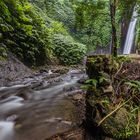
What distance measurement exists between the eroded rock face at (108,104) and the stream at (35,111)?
1.50 feet

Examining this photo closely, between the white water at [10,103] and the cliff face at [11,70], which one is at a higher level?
the cliff face at [11,70]

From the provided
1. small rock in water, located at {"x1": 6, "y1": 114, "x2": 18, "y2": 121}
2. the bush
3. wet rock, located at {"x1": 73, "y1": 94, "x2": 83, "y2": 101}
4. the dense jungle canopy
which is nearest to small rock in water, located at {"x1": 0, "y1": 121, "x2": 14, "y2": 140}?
small rock in water, located at {"x1": 6, "y1": 114, "x2": 18, "y2": 121}

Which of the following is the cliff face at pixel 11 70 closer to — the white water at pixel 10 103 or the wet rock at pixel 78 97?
the white water at pixel 10 103

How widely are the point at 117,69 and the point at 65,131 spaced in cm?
121

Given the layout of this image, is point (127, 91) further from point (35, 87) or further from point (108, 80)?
point (35, 87)

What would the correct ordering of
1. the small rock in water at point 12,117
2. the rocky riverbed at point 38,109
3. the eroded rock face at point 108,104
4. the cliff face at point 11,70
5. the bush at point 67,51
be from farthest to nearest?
1. the bush at point 67,51
2. the cliff face at point 11,70
3. the small rock in water at point 12,117
4. the rocky riverbed at point 38,109
5. the eroded rock face at point 108,104

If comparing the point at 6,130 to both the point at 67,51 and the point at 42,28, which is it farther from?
the point at 67,51

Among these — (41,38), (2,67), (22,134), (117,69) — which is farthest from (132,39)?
(22,134)

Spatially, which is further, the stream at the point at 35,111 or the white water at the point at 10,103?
the white water at the point at 10,103

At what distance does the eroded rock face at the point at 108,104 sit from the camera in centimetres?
314

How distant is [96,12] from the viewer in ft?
21.6

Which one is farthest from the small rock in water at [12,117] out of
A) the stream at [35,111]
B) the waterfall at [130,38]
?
the waterfall at [130,38]

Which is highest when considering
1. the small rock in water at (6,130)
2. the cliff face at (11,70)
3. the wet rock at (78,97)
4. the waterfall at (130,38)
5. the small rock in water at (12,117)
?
the waterfall at (130,38)

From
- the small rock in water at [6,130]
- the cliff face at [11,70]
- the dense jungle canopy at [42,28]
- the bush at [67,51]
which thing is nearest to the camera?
the small rock in water at [6,130]
